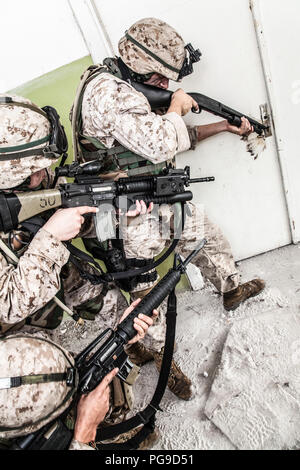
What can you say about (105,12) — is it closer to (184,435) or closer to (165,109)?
(165,109)

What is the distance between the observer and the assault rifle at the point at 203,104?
195cm

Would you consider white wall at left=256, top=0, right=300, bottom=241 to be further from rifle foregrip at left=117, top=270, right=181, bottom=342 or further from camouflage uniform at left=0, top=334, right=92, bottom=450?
camouflage uniform at left=0, top=334, right=92, bottom=450

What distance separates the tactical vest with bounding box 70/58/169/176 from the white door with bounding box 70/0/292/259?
48cm

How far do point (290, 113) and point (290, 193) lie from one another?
0.55 meters

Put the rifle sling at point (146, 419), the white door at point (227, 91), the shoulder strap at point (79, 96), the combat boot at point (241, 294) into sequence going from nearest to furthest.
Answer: the rifle sling at point (146, 419) → the shoulder strap at point (79, 96) → the white door at point (227, 91) → the combat boot at point (241, 294)

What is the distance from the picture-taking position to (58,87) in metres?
2.20

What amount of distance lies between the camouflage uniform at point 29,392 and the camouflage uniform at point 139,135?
0.82 m

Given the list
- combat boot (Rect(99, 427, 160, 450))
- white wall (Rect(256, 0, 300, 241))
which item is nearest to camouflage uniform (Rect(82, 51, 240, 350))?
combat boot (Rect(99, 427, 160, 450))

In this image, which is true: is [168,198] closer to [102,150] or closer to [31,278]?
Result: [102,150]

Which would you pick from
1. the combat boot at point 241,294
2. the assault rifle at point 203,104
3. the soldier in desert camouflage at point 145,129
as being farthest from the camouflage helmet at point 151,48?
the combat boot at point 241,294

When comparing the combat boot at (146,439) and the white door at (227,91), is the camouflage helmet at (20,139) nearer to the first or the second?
the white door at (227,91)

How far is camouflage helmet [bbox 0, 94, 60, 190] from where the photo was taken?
4.50ft

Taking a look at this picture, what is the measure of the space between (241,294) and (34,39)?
1965 mm

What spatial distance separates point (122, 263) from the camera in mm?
1954
